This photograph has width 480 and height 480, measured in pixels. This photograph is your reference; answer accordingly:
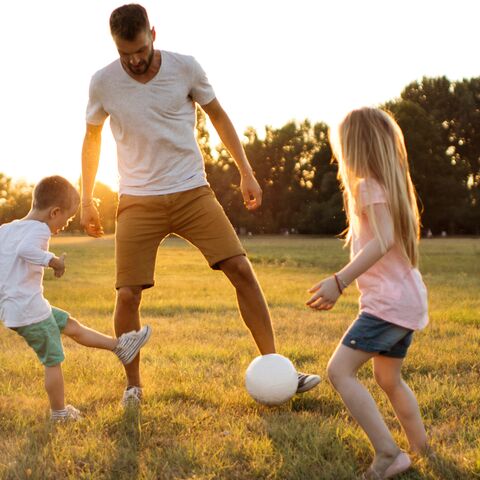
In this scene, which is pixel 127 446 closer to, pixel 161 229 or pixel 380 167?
pixel 161 229

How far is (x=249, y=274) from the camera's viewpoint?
4.89 metres

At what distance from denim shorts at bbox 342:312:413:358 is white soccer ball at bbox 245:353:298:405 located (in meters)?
1.28

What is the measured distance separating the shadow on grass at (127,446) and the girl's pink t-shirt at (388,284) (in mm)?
1478

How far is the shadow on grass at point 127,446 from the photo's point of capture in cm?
356

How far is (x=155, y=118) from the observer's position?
4699mm

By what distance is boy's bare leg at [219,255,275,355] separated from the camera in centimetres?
486

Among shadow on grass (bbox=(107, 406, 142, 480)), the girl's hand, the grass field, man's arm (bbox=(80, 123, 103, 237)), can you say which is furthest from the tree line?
the girl's hand

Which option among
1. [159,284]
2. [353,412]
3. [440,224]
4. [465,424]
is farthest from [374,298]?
[440,224]

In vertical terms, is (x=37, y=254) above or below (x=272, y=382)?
above

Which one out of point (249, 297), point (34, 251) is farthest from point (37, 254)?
point (249, 297)

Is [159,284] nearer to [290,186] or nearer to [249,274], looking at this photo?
[249,274]

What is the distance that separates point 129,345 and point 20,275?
93 cm

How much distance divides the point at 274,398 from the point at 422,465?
127cm

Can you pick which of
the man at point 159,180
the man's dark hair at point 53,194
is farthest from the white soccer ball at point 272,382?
the man's dark hair at point 53,194
